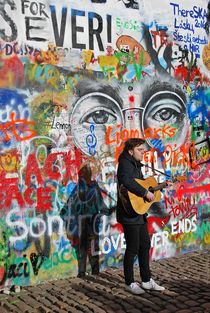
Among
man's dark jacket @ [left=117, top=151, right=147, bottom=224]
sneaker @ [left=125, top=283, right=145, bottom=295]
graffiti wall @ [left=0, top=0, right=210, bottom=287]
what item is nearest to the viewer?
man's dark jacket @ [left=117, top=151, right=147, bottom=224]

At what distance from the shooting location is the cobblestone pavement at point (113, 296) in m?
5.01

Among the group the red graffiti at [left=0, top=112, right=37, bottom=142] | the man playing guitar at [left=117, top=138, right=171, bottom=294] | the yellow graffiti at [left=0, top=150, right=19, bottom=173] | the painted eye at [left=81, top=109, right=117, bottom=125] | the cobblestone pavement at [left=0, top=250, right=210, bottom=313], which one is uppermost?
the painted eye at [left=81, top=109, right=117, bottom=125]

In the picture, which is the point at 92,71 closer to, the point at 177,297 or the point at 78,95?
the point at 78,95

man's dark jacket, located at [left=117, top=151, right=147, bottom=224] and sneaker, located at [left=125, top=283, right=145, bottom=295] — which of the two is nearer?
man's dark jacket, located at [left=117, top=151, right=147, bottom=224]

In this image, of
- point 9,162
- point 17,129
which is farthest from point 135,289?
point 17,129

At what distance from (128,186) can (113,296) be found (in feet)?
4.11

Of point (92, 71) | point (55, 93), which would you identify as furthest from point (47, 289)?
point (92, 71)

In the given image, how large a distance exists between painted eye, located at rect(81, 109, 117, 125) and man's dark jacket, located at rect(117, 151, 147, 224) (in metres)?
0.98

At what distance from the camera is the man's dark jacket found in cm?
528

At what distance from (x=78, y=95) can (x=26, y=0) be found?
1309mm

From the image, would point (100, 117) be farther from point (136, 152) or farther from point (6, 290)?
point (6, 290)

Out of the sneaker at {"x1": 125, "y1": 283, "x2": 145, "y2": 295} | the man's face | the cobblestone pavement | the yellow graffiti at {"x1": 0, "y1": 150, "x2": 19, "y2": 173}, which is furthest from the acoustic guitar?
the yellow graffiti at {"x1": 0, "y1": 150, "x2": 19, "y2": 173}

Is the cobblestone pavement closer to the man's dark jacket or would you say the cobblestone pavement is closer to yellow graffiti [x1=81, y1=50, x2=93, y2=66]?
the man's dark jacket

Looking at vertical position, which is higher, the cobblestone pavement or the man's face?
the man's face
